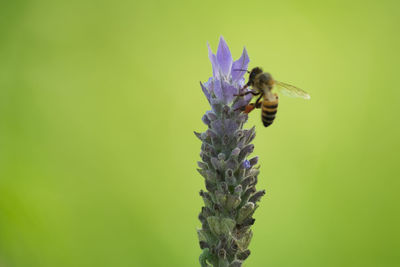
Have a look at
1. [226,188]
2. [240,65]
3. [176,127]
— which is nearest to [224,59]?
[240,65]

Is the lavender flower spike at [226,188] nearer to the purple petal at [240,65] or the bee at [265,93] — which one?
the purple petal at [240,65]

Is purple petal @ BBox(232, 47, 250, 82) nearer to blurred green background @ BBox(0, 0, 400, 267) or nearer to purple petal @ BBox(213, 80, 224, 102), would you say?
purple petal @ BBox(213, 80, 224, 102)

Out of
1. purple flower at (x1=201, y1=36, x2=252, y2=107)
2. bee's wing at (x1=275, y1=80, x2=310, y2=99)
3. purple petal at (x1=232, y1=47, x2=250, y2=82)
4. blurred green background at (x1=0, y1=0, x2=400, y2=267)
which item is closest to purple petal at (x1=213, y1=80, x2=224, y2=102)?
purple flower at (x1=201, y1=36, x2=252, y2=107)

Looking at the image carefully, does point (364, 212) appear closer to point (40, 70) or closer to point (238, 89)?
point (238, 89)

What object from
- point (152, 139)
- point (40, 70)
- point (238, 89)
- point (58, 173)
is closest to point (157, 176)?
point (152, 139)

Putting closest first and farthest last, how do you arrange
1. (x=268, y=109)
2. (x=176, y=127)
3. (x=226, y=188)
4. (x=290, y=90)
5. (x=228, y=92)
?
(x=226, y=188), (x=228, y=92), (x=268, y=109), (x=290, y=90), (x=176, y=127)

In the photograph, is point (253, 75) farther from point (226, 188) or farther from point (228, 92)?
point (226, 188)
